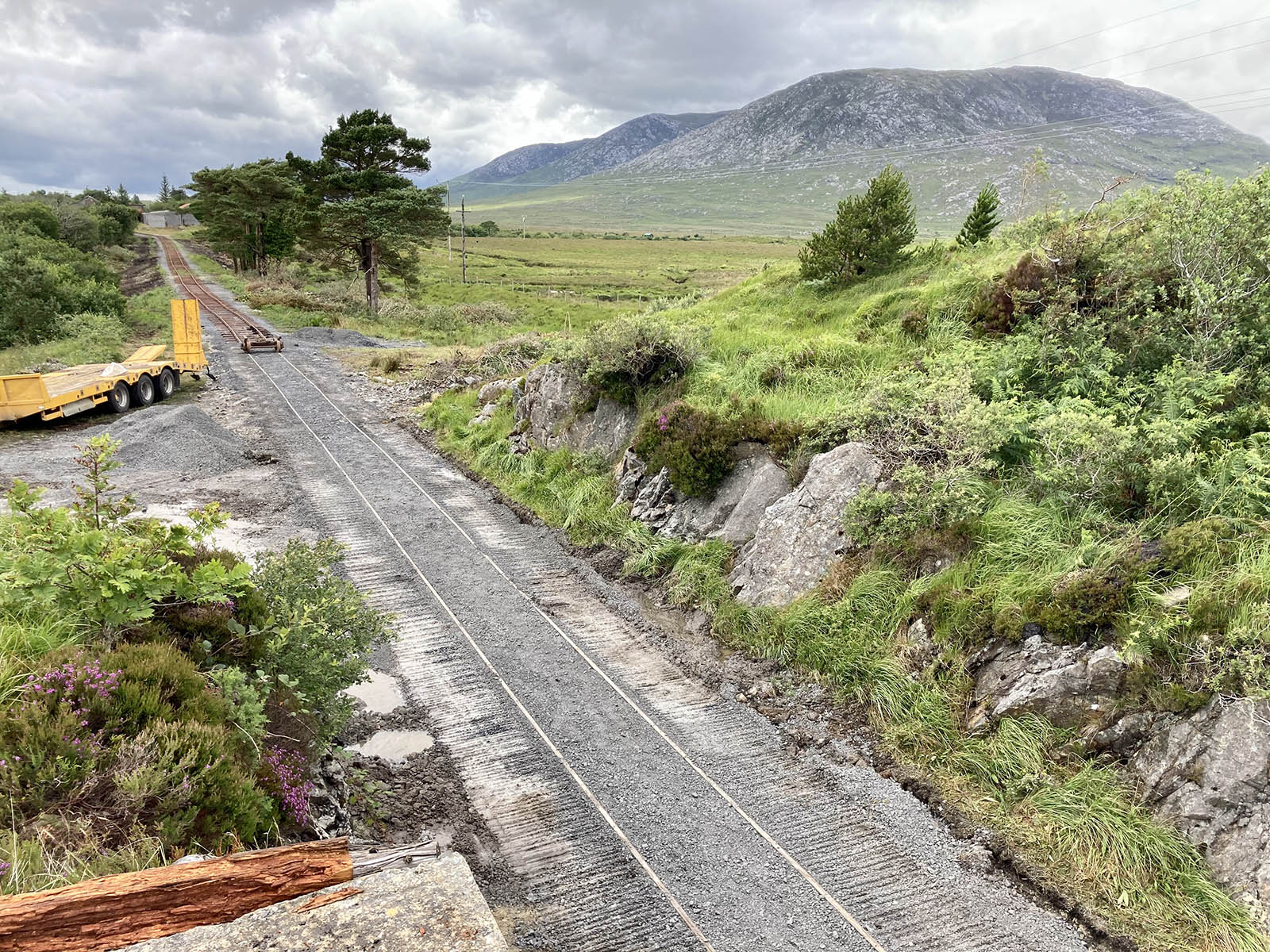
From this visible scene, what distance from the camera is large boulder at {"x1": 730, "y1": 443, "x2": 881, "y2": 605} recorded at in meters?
10.2

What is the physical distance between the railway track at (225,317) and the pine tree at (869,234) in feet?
87.5

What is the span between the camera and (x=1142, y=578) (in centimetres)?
714

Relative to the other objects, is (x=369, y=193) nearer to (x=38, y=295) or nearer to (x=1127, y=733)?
(x=38, y=295)

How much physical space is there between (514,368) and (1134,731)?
2161 cm

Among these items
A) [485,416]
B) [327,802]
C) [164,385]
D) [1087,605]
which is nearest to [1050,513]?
[1087,605]

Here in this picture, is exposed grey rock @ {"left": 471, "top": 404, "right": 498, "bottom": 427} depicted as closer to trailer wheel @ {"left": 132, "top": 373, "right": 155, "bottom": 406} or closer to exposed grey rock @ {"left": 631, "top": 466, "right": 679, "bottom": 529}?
exposed grey rock @ {"left": 631, "top": 466, "right": 679, "bottom": 529}

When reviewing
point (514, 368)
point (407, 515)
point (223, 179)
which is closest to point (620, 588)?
point (407, 515)

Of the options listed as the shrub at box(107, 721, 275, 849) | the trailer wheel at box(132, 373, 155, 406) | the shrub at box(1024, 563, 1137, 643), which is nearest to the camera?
the shrub at box(107, 721, 275, 849)

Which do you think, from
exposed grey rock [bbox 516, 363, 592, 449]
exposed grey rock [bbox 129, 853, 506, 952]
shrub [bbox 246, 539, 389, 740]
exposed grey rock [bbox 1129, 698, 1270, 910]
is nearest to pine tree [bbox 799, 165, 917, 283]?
exposed grey rock [bbox 516, 363, 592, 449]

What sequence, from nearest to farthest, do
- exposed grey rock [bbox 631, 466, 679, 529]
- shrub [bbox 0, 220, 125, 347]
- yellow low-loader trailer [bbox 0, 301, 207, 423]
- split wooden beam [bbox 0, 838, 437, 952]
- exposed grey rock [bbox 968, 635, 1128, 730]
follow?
split wooden beam [bbox 0, 838, 437, 952]
exposed grey rock [bbox 968, 635, 1128, 730]
exposed grey rock [bbox 631, 466, 679, 529]
yellow low-loader trailer [bbox 0, 301, 207, 423]
shrub [bbox 0, 220, 125, 347]

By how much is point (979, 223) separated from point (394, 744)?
18213 millimetres

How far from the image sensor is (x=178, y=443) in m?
18.1

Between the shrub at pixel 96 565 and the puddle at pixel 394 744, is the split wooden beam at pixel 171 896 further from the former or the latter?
the puddle at pixel 394 744

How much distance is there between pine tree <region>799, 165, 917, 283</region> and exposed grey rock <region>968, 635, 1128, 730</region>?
43.1 ft
